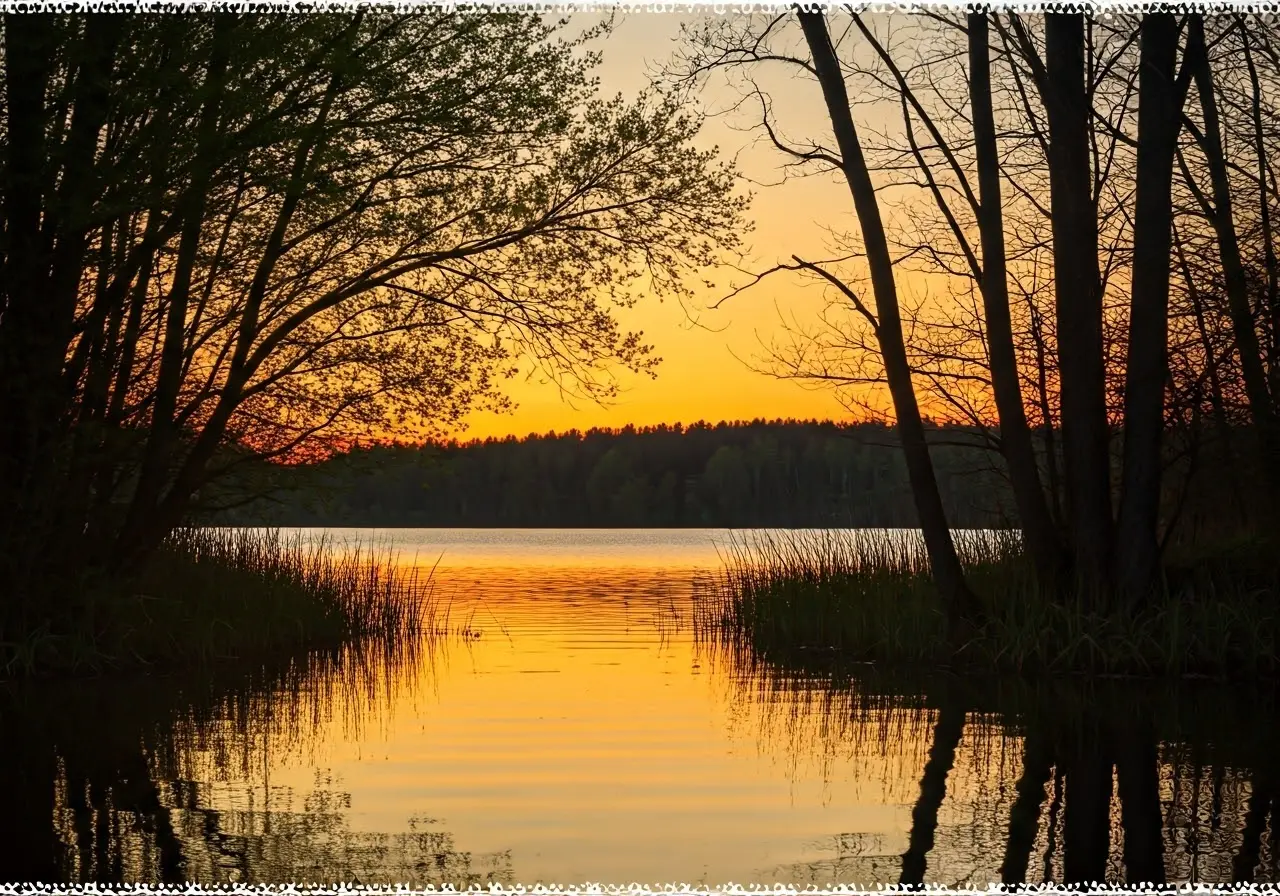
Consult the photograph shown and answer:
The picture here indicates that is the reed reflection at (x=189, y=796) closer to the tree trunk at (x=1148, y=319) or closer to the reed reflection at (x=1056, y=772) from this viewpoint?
the reed reflection at (x=1056, y=772)

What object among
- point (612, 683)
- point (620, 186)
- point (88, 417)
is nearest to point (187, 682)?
point (88, 417)

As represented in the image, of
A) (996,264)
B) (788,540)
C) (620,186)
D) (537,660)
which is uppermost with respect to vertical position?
(620,186)

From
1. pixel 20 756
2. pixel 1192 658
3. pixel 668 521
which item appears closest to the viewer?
pixel 20 756

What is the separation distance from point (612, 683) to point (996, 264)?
5384 mm

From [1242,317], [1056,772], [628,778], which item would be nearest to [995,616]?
[1242,317]

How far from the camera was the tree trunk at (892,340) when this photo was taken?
1438 centimetres

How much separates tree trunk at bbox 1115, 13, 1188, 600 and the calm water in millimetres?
1811

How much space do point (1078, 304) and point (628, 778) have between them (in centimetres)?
776

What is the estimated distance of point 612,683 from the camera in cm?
1374

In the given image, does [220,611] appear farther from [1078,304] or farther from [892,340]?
[1078,304]

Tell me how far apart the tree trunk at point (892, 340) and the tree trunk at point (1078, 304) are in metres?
1.21

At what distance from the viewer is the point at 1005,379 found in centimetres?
1450

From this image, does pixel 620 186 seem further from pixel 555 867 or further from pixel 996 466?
pixel 555 867

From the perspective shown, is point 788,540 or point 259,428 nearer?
point 259,428
